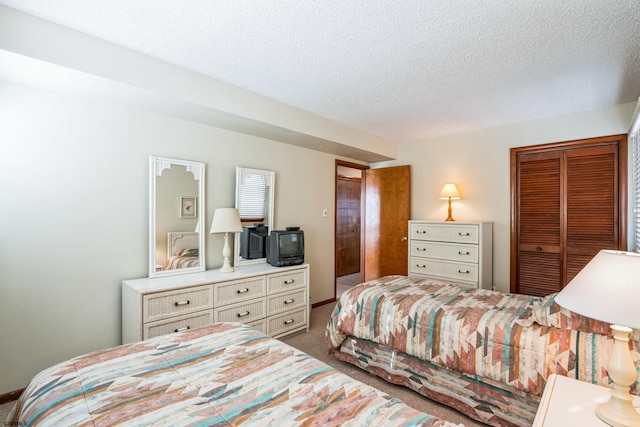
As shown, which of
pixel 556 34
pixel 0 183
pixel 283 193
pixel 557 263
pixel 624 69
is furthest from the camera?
pixel 283 193

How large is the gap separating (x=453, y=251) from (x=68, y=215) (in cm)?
377

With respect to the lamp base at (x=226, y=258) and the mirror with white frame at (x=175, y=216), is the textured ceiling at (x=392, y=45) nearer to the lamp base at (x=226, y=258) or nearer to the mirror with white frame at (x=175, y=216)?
the mirror with white frame at (x=175, y=216)

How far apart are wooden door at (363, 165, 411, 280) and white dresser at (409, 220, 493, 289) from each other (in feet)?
1.42

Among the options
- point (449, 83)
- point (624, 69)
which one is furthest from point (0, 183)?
point (624, 69)

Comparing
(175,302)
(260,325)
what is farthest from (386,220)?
(175,302)

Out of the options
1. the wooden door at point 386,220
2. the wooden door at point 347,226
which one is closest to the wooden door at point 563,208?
the wooden door at point 386,220

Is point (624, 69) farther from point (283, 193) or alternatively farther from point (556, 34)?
point (283, 193)

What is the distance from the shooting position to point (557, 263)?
347cm

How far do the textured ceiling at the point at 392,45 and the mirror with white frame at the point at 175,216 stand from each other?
92 cm

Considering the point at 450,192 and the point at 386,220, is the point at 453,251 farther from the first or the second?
the point at 386,220

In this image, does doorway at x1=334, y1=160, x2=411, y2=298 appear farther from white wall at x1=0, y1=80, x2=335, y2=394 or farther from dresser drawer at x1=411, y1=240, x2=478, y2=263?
white wall at x1=0, y1=80, x2=335, y2=394

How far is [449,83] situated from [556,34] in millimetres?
797

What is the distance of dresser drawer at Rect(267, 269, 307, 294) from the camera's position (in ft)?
10.2

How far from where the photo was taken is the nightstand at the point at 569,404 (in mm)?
1111
